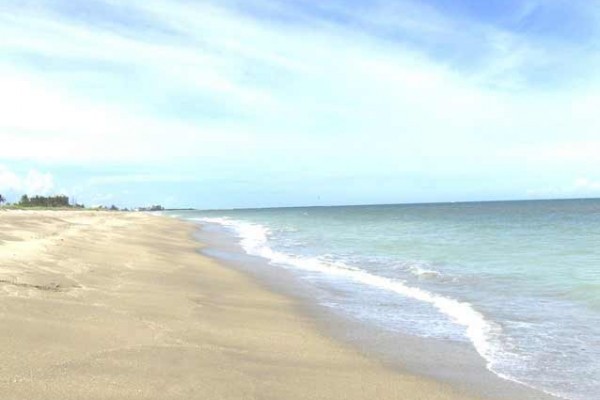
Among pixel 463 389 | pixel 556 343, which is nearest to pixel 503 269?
pixel 556 343

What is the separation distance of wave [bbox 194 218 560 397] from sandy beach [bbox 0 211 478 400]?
1.87 metres

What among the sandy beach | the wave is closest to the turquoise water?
the wave

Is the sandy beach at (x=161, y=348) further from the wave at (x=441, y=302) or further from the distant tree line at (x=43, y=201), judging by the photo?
the distant tree line at (x=43, y=201)

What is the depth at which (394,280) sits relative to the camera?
1555 centimetres

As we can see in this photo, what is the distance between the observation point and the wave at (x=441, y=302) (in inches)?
316

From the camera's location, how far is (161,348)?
6.71 meters

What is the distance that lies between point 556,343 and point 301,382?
4.62m

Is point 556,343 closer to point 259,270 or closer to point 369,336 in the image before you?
point 369,336

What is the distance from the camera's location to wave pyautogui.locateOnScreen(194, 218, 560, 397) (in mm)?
8016

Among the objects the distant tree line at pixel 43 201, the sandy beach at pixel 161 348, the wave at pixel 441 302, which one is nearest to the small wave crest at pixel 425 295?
the wave at pixel 441 302

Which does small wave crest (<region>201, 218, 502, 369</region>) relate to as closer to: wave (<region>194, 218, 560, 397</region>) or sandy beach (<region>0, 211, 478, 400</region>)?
wave (<region>194, 218, 560, 397</region>)

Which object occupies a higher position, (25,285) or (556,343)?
(25,285)

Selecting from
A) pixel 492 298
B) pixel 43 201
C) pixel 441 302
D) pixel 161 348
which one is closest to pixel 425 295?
pixel 441 302

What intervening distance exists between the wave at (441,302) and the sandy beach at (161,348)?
1872mm
